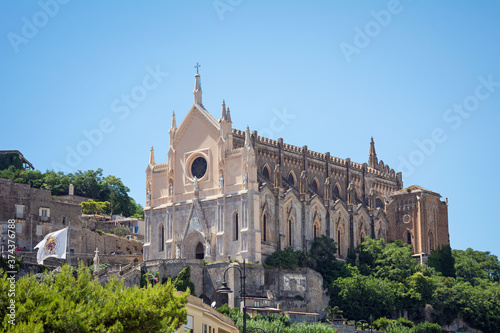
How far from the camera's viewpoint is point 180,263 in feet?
288

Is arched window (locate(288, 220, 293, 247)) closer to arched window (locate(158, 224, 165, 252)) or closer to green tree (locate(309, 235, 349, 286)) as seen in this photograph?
green tree (locate(309, 235, 349, 286))

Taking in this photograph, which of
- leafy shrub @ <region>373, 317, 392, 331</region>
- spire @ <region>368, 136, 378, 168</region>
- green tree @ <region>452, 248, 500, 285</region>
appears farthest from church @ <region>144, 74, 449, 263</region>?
leafy shrub @ <region>373, 317, 392, 331</region>

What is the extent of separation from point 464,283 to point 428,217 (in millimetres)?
10650

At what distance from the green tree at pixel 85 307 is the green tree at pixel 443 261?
6813 cm

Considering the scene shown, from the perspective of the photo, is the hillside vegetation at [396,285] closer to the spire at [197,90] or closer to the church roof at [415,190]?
the church roof at [415,190]

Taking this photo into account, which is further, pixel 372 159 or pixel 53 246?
pixel 372 159

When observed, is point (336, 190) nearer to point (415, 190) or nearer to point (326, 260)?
point (415, 190)

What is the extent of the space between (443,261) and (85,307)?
248 feet

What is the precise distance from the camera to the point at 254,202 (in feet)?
299

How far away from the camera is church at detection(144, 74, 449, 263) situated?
304 feet

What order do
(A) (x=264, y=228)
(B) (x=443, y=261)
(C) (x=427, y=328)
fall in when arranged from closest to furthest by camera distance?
(A) (x=264, y=228) < (C) (x=427, y=328) < (B) (x=443, y=261)

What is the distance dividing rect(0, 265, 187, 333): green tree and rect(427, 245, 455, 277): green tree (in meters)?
68.1

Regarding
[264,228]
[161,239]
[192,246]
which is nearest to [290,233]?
[264,228]

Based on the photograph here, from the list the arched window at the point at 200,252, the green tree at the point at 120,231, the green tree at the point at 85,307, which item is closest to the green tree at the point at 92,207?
the green tree at the point at 120,231
